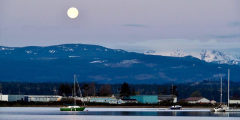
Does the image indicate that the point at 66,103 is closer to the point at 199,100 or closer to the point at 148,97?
the point at 148,97

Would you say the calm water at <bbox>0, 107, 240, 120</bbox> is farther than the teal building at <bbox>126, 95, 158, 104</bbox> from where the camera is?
No

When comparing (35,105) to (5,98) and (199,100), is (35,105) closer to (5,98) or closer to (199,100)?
(5,98)

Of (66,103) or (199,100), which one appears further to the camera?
(199,100)

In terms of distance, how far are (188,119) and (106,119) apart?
1221 centimetres

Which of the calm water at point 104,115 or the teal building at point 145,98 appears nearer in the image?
the calm water at point 104,115

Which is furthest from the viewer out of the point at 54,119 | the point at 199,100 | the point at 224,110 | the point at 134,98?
the point at 199,100

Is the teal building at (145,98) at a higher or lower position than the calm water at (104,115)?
lower

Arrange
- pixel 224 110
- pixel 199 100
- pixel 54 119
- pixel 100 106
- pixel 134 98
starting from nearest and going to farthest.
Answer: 1. pixel 54 119
2. pixel 224 110
3. pixel 100 106
4. pixel 134 98
5. pixel 199 100

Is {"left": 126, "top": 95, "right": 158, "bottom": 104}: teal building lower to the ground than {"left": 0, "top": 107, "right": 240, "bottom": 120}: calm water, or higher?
lower

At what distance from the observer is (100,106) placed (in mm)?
142000

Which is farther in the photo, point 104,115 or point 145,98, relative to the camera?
point 145,98

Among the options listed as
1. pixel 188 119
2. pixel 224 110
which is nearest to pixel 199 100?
pixel 224 110

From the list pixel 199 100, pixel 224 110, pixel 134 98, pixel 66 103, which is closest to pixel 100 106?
pixel 66 103

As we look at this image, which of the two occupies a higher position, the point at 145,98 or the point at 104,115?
the point at 104,115
